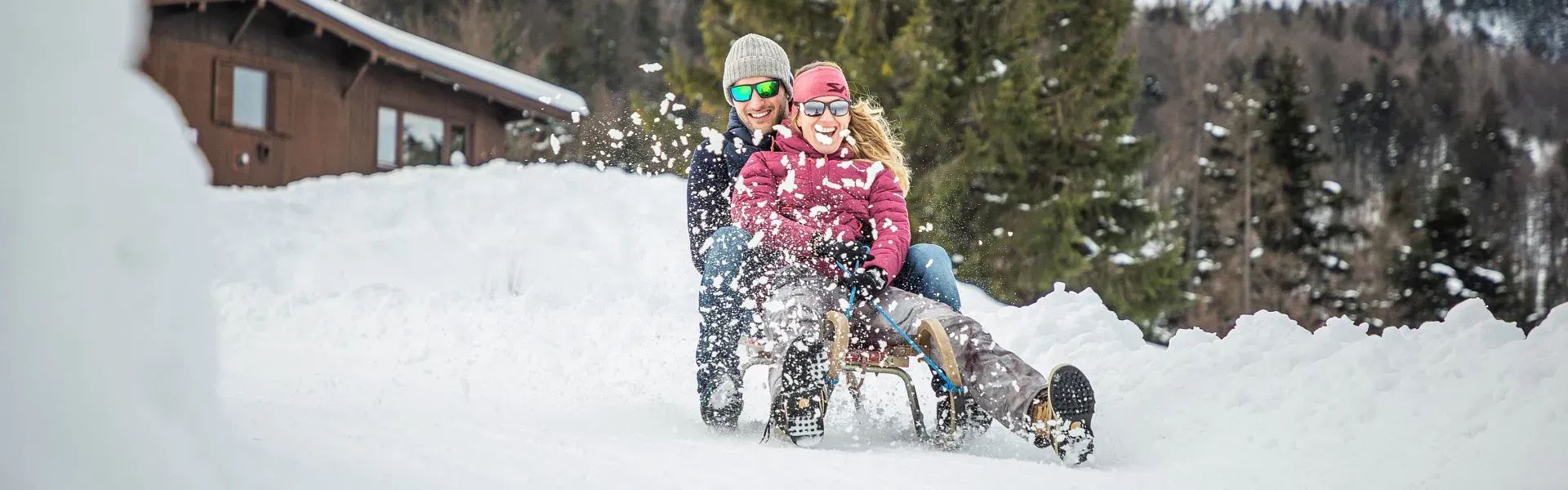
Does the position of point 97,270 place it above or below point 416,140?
below

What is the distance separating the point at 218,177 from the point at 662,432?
1564 centimetres

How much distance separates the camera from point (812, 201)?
4.73 m

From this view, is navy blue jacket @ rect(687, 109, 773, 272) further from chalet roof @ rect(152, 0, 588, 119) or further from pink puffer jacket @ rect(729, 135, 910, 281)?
chalet roof @ rect(152, 0, 588, 119)

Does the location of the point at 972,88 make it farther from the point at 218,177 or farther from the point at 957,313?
the point at 957,313

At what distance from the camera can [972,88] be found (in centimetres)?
1845

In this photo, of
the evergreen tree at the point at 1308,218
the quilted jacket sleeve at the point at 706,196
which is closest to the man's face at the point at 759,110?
the quilted jacket sleeve at the point at 706,196

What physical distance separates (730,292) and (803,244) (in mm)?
387

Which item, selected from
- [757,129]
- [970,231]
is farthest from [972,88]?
[757,129]

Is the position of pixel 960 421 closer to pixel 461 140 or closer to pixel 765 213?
pixel 765 213

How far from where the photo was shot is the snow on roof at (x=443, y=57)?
61.9 ft

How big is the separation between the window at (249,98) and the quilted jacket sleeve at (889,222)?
16.2 metres

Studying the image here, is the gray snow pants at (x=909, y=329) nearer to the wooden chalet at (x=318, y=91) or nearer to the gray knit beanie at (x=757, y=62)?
the gray knit beanie at (x=757, y=62)

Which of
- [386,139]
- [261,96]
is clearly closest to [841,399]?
[261,96]

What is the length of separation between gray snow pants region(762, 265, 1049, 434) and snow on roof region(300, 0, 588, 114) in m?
13.8
